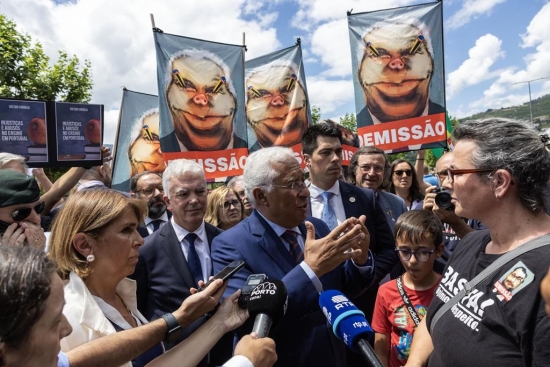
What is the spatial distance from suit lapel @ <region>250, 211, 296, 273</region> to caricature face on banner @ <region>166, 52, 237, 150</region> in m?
4.23

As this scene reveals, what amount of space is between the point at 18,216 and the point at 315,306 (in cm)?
155

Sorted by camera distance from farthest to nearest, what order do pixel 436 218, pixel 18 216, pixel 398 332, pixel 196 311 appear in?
pixel 436 218 → pixel 398 332 → pixel 18 216 → pixel 196 311

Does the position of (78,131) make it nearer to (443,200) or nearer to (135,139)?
(443,200)

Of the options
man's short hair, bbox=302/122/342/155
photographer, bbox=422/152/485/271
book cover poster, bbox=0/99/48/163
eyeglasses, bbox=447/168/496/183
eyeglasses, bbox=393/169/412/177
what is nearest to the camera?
eyeglasses, bbox=447/168/496/183

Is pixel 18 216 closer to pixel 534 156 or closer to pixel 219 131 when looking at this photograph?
pixel 534 156

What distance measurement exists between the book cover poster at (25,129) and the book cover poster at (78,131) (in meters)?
0.12

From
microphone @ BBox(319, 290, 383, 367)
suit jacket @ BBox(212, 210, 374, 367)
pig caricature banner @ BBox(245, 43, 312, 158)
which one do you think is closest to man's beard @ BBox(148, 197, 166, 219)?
suit jacket @ BBox(212, 210, 374, 367)

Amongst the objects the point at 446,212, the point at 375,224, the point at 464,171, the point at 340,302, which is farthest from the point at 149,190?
the point at 464,171

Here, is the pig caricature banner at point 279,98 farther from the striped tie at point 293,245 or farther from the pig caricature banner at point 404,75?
the striped tie at point 293,245

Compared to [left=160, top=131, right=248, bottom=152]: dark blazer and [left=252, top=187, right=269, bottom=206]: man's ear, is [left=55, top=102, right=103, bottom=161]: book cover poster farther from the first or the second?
[left=160, top=131, right=248, bottom=152]: dark blazer

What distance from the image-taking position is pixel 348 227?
2.19m

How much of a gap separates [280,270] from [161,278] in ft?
3.13

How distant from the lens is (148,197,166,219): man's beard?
470 cm

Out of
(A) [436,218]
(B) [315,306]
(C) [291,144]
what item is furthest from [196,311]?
(C) [291,144]
